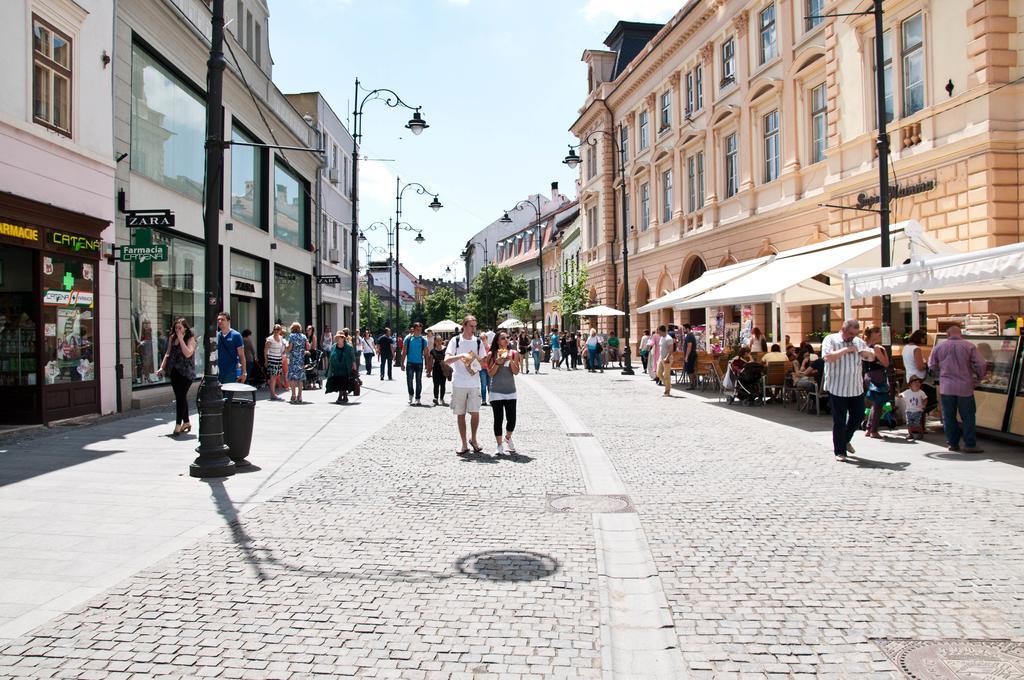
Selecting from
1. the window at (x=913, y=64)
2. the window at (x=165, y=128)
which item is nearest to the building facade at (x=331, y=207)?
the window at (x=165, y=128)

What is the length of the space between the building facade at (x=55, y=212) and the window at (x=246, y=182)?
7.06 meters

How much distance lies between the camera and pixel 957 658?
3512mm

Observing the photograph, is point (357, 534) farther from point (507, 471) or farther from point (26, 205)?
point (26, 205)

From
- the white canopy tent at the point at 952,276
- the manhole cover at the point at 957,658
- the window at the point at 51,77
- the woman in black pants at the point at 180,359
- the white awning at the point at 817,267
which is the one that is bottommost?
the manhole cover at the point at 957,658

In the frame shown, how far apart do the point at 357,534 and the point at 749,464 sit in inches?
204

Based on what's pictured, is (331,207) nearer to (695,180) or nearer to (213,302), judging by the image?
(695,180)

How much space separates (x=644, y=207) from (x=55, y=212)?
28.3m

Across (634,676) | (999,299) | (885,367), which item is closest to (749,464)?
(885,367)

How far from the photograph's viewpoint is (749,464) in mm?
8977

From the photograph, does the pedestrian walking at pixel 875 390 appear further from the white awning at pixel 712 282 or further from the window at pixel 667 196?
the window at pixel 667 196

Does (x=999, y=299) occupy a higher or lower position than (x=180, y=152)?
lower

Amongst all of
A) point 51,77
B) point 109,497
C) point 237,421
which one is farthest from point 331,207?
point 109,497

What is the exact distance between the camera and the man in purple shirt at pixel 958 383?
962cm

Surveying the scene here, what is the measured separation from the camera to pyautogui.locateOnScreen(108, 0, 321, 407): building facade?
14.4m
